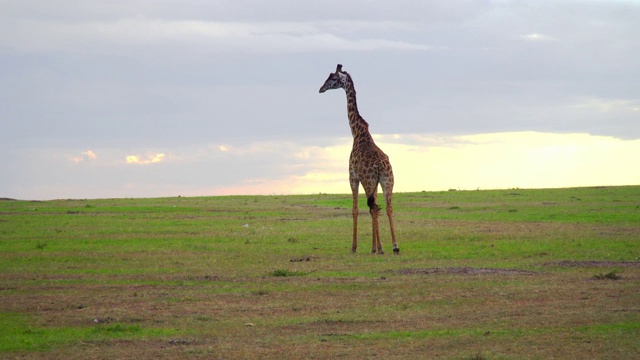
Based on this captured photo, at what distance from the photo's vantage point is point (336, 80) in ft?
82.1

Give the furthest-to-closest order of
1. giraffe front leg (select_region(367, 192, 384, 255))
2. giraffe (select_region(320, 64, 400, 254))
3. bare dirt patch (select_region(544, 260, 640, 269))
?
1. giraffe (select_region(320, 64, 400, 254))
2. giraffe front leg (select_region(367, 192, 384, 255))
3. bare dirt patch (select_region(544, 260, 640, 269))

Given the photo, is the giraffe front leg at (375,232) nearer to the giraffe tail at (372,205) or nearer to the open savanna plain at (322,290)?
the giraffe tail at (372,205)

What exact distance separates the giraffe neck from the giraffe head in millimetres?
101

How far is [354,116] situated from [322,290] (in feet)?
31.5

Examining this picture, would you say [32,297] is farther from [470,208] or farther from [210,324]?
[470,208]

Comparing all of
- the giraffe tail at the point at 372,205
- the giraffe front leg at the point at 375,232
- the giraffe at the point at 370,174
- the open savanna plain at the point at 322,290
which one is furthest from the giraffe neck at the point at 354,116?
the open savanna plain at the point at 322,290

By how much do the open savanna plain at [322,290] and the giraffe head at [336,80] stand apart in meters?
4.40

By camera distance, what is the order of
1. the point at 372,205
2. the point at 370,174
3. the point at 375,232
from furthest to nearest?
the point at 370,174 → the point at 372,205 → the point at 375,232

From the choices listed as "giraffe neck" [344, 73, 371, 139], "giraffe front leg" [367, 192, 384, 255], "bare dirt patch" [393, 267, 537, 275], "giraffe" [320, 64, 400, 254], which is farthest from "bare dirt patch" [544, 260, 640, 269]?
"giraffe neck" [344, 73, 371, 139]

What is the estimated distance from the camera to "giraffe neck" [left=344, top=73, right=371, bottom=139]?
79.5 ft

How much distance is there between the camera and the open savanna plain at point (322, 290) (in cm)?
1136

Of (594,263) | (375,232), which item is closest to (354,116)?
Answer: (375,232)

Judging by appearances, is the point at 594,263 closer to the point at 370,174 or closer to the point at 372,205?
the point at 372,205

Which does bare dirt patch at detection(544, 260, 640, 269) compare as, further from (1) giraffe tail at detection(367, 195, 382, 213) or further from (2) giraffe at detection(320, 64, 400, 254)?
(1) giraffe tail at detection(367, 195, 382, 213)
